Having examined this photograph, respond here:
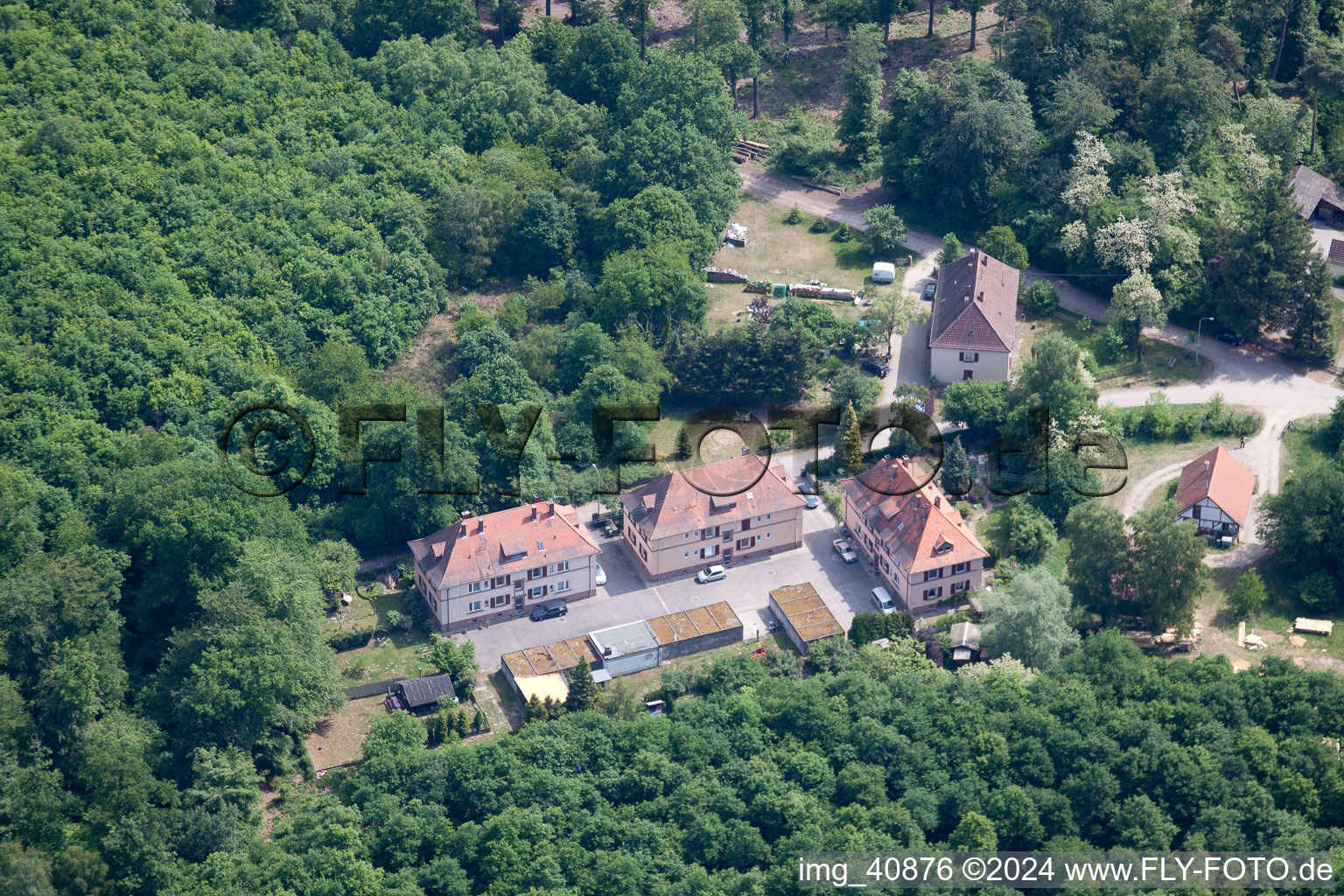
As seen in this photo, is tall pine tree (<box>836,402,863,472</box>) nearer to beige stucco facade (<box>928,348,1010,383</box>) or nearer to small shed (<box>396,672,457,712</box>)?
beige stucco facade (<box>928,348,1010,383</box>)

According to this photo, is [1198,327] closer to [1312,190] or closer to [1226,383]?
[1226,383]

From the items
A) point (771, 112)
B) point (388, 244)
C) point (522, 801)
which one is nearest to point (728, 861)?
point (522, 801)

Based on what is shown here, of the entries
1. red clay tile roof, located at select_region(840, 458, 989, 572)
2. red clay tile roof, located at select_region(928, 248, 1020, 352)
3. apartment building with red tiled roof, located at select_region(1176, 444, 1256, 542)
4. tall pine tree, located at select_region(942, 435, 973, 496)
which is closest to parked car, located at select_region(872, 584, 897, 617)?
red clay tile roof, located at select_region(840, 458, 989, 572)

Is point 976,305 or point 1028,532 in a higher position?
point 976,305

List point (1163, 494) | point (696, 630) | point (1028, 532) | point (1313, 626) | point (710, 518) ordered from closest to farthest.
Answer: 1. point (1313, 626)
2. point (696, 630)
3. point (1028, 532)
4. point (710, 518)
5. point (1163, 494)

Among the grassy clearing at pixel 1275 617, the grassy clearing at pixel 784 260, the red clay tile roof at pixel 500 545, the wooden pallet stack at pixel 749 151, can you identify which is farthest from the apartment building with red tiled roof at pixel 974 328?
the red clay tile roof at pixel 500 545

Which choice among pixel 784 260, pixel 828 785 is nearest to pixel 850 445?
pixel 784 260
